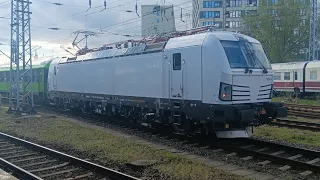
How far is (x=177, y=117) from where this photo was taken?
12438mm

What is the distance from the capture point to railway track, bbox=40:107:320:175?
28.4ft

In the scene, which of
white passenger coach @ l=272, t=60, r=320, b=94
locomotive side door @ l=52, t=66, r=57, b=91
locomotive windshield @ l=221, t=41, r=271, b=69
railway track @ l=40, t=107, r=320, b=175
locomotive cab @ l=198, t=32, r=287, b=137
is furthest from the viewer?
white passenger coach @ l=272, t=60, r=320, b=94

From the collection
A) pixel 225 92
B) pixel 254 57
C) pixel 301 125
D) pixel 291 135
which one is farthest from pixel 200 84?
pixel 301 125

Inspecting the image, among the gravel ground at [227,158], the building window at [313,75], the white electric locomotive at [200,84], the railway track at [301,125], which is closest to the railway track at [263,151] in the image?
the gravel ground at [227,158]

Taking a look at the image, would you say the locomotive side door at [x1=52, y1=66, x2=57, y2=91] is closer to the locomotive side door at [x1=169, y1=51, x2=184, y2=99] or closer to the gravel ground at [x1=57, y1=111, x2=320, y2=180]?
the gravel ground at [x1=57, y1=111, x2=320, y2=180]

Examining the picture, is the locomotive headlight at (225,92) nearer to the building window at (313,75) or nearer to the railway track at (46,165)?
the railway track at (46,165)

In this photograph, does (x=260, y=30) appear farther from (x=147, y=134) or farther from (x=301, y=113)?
(x=147, y=134)

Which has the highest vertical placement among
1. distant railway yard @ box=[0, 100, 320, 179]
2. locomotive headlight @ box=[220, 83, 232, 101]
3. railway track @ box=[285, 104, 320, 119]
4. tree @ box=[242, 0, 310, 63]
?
tree @ box=[242, 0, 310, 63]

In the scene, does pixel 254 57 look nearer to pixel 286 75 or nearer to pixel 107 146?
pixel 107 146

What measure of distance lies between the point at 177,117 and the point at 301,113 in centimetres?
1066

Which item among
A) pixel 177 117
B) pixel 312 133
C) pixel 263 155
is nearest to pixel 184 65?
pixel 177 117

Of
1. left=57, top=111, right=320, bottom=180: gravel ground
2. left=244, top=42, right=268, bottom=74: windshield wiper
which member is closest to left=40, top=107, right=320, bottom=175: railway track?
left=57, top=111, right=320, bottom=180: gravel ground

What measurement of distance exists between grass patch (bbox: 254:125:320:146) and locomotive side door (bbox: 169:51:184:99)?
3372mm

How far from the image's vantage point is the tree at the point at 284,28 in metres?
43.2
